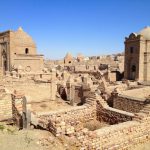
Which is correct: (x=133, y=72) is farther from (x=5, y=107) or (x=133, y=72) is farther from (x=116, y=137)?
(x=116, y=137)

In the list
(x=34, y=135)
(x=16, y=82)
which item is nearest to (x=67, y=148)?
(x=34, y=135)

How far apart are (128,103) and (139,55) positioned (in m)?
19.3

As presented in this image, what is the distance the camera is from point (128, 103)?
34.1 feet

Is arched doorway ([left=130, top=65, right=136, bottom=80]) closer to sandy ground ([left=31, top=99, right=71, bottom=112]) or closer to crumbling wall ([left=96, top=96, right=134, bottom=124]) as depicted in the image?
sandy ground ([left=31, top=99, right=71, bottom=112])

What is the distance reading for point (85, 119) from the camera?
765 centimetres

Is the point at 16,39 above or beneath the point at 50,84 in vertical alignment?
above

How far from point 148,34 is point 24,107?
2642 centimetres

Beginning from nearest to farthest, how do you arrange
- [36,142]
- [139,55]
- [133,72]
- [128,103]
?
[36,142] → [128,103] → [139,55] → [133,72]

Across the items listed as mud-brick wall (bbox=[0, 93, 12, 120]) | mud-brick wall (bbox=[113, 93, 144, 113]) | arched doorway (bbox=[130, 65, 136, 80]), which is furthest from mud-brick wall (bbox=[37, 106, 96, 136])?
Result: arched doorway (bbox=[130, 65, 136, 80])

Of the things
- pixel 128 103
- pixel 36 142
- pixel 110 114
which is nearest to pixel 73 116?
pixel 110 114

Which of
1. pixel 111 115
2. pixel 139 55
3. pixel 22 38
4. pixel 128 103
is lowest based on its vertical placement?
pixel 128 103

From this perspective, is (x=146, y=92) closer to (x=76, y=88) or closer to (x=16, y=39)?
(x=76, y=88)

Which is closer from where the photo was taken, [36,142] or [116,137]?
[36,142]

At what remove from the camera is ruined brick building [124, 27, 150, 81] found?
28.3 metres
